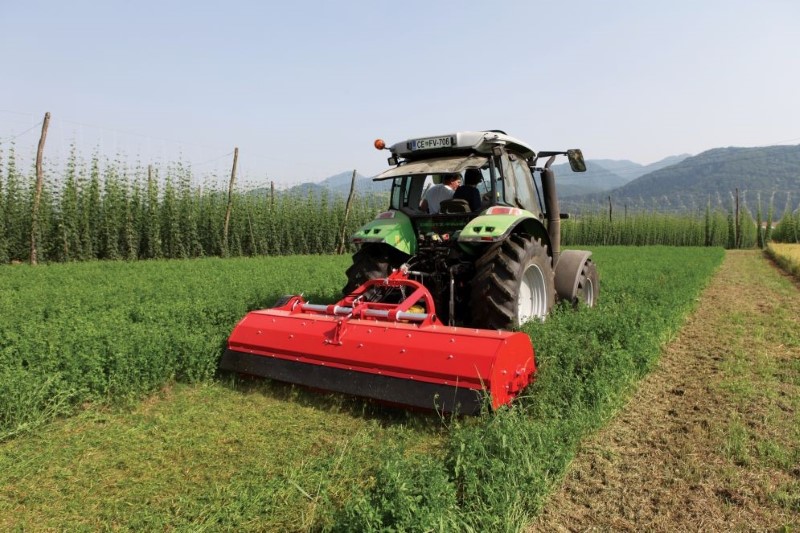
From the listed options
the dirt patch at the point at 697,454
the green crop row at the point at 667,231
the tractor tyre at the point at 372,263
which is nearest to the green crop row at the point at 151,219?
the tractor tyre at the point at 372,263

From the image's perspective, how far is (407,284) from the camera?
4488 millimetres

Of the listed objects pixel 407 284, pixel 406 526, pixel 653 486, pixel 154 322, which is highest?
pixel 407 284

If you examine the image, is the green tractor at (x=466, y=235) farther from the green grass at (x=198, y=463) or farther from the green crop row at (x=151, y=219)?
the green crop row at (x=151, y=219)

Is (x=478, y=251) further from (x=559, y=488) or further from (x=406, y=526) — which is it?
(x=406, y=526)

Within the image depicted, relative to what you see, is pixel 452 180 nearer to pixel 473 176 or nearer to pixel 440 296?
pixel 473 176

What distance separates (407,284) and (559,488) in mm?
2182

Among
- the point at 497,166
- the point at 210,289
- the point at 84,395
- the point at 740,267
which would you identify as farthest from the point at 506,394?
the point at 740,267

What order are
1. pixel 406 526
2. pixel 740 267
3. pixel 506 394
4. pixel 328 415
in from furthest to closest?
pixel 740 267 < pixel 328 415 < pixel 506 394 < pixel 406 526

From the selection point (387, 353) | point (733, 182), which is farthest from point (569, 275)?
point (733, 182)

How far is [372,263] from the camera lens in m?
5.12

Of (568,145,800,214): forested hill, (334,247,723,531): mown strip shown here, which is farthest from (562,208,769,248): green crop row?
(568,145,800,214): forested hill

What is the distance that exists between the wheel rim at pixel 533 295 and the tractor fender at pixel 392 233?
115 cm

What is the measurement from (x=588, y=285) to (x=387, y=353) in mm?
3969

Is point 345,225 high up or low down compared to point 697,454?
up
